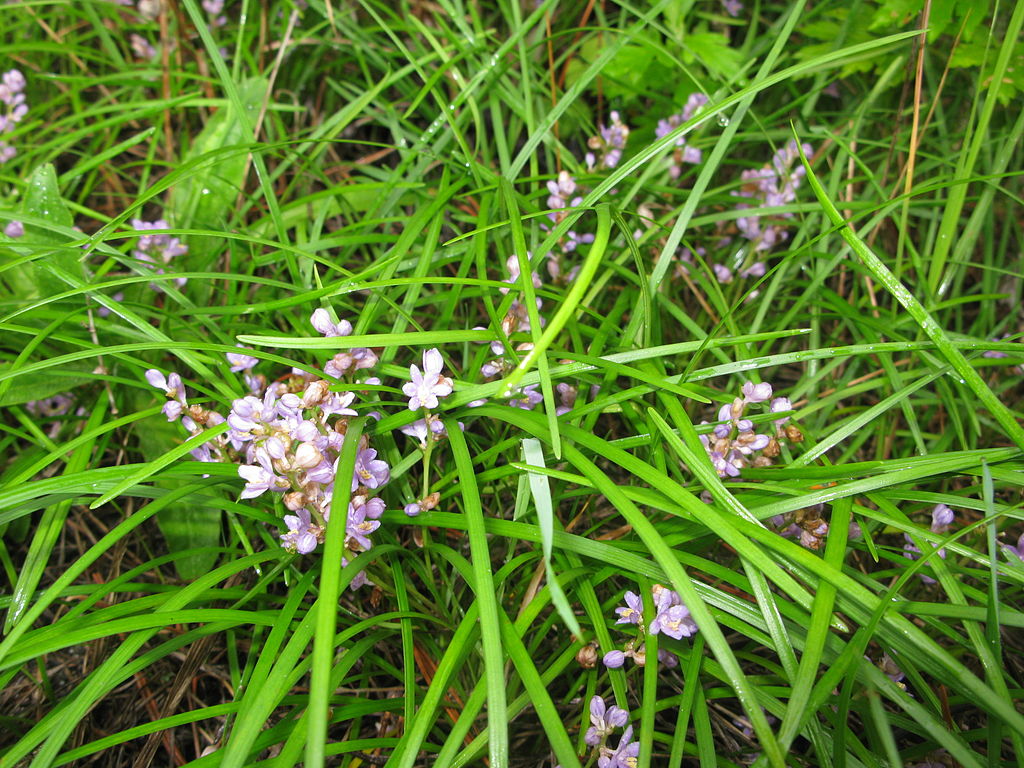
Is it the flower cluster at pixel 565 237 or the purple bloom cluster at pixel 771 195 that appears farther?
the purple bloom cluster at pixel 771 195

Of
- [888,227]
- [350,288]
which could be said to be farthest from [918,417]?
[350,288]

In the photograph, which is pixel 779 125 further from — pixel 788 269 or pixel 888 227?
pixel 788 269

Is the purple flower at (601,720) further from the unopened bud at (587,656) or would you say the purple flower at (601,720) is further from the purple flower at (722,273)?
the purple flower at (722,273)

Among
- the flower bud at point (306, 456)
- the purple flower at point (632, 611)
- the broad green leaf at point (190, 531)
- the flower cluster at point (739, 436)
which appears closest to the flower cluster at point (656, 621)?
the purple flower at point (632, 611)

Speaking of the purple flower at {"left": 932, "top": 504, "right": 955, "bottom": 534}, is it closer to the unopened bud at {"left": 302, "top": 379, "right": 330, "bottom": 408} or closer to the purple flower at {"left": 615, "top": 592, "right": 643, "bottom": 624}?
the purple flower at {"left": 615, "top": 592, "right": 643, "bottom": 624}

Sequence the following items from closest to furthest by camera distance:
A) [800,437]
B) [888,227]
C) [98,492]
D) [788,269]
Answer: [98,492], [800,437], [788,269], [888,227]

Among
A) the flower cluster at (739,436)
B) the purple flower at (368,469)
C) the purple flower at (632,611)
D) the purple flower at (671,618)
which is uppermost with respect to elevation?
the purple flower at (368,469)

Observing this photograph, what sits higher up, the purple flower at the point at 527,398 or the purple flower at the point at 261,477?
the purple flower at the point at 261,477

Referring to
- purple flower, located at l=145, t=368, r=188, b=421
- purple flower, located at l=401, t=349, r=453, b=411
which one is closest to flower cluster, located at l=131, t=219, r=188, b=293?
purple flower, located at l=145, t=368, r=188, b=421
